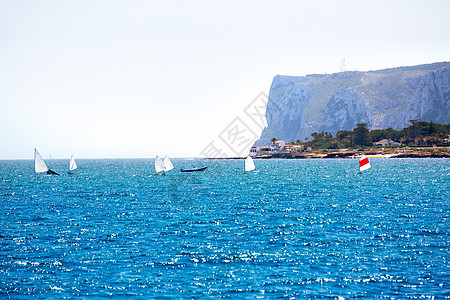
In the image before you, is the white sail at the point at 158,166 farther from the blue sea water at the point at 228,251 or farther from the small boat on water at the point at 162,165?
the blue sea water at the point at 228,251

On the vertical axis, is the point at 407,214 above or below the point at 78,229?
below

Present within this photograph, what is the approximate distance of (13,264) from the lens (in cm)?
2497

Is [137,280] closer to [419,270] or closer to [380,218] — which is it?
[419,270]

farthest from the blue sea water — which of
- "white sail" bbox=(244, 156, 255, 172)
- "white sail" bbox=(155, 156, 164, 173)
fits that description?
"white sail" bbox=(244, 156, 255, 172)

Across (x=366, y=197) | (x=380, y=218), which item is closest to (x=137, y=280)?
(x=380, y=218)

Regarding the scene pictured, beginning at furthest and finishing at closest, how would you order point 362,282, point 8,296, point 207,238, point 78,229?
point 78,229, point 207,238, point 362,282, point 8,296

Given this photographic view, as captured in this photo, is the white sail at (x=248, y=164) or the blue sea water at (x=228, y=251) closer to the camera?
the blue sea water at (x=228, y=251)

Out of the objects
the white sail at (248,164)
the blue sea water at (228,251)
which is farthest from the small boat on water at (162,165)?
the blue sea water at (228,251)

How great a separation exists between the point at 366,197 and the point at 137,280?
148 ft

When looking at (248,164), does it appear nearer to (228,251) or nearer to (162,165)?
(162,165)

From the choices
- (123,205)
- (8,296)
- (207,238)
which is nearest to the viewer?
(8,296)

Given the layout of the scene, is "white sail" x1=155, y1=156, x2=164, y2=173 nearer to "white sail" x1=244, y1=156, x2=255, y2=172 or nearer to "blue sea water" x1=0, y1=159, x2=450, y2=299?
"white sail" x1=244, y1=156, x2=255, y2=172

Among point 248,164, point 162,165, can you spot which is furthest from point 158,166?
point 248,164

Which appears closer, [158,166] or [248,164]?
[158,166]
